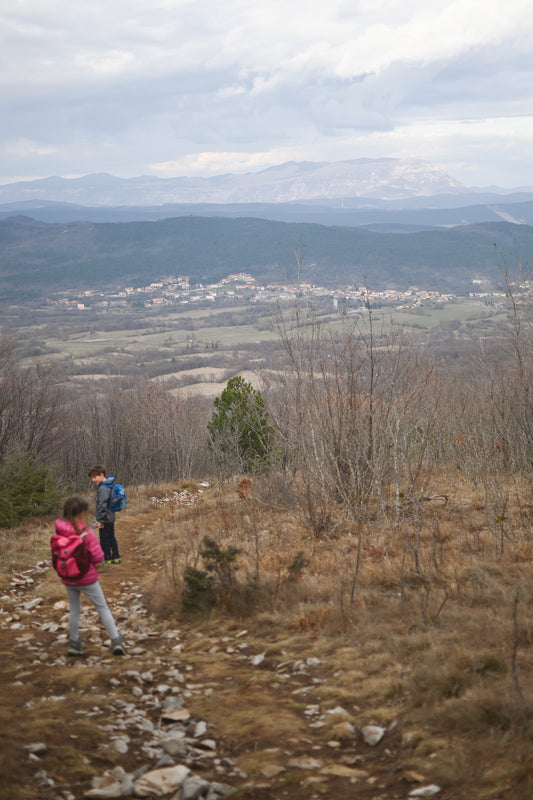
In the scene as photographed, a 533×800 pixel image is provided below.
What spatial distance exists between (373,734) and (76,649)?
3.02 meters

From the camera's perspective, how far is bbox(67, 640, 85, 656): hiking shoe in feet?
19.4

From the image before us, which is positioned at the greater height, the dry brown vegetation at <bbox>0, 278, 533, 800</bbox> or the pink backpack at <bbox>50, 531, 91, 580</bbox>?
the pink backpack at <bbox>50, 531, 91, 580</bbox>

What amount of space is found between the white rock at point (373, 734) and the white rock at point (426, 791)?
63 cm

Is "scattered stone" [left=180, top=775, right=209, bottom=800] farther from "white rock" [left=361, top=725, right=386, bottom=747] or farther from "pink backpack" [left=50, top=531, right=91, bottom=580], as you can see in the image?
"pink backpack" [left=50, top=531, right=91, bottom=580]

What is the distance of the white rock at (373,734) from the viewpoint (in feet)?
13.6

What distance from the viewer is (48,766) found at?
12.5 ft

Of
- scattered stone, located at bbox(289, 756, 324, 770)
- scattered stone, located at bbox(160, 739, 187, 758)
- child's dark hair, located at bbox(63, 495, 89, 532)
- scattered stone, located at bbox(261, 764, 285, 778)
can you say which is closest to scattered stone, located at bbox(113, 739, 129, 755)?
scattered stone, located at bbox(160, 739, 187, 758)

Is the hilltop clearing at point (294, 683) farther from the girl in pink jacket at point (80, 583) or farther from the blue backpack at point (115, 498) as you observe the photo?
the blue backpack at point (115, 498)

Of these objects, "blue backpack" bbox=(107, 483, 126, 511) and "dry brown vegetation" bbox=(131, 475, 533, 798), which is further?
"blue backpack" bbox=(107, 483, 126, 511)

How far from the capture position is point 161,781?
3773 millimetres

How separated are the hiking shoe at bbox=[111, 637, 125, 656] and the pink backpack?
2.45 ft

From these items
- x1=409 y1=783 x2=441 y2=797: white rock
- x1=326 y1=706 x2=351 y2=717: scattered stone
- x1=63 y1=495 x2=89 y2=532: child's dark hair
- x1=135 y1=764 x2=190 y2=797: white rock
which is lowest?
x1=326 y1=706 x2=351 y2=717: scattered stone

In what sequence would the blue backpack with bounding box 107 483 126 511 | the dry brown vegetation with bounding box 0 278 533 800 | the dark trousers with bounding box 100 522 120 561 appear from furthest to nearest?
the dark trousers with bounding box 100 522 120 561
the blue backpack with bounding box 107 483 126 511
the dry brown vegetation with bounding box 0 278 533 800

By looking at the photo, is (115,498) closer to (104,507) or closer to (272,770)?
Result: (104,507)
